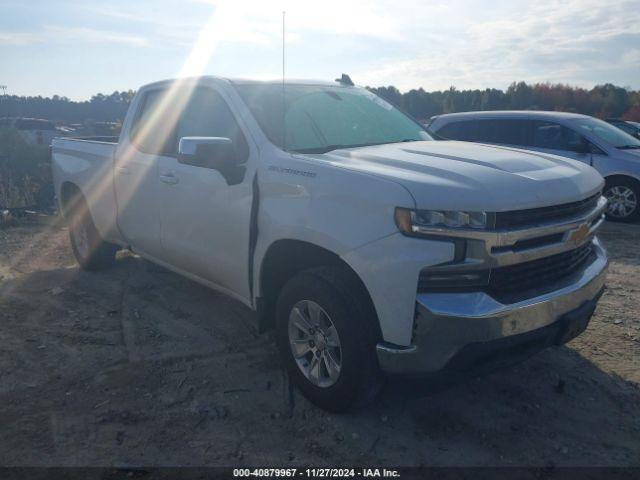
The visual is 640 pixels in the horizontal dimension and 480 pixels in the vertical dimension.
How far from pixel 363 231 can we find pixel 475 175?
0.66 m

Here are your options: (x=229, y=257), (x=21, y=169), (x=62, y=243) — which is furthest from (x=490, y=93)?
(x=229, y=257)

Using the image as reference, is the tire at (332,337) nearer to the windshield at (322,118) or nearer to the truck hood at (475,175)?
the truck hood at (475,175)

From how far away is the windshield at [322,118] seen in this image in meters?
3.71

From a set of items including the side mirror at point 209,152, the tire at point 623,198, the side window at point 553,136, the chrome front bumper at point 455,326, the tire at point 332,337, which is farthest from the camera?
the side window at point 553,136

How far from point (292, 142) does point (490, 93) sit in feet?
140

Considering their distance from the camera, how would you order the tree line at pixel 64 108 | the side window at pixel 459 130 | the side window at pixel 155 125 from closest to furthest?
1. the side window at pixel 155 125
2. the side window at pixel 459 130
3. the tree line at pixel 64 108

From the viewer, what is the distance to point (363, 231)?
9.23 ft

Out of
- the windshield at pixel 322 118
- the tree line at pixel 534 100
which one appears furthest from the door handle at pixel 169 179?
the tree line at pixel 534 100

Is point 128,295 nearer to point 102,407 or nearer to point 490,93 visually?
point 102,407

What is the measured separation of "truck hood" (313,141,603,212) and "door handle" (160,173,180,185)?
1.38 metres

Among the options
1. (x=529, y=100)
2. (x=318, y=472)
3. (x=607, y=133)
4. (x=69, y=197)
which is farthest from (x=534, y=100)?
(x=318, y=472)

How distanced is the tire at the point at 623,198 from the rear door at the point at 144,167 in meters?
7.37

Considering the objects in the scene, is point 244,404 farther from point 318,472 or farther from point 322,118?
point 322,118

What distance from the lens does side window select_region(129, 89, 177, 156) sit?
4578 mm
